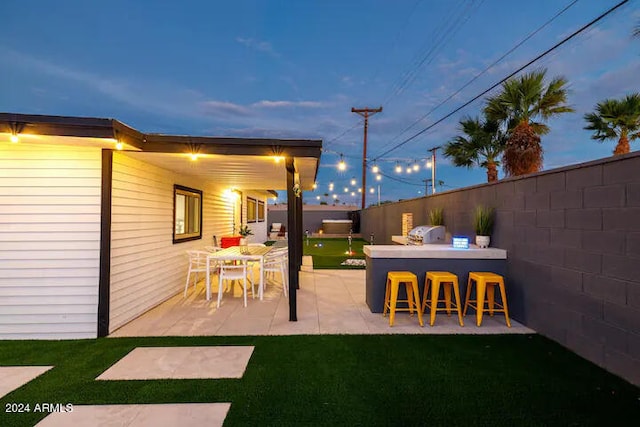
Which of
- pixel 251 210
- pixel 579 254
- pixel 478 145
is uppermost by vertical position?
pixel 478 145

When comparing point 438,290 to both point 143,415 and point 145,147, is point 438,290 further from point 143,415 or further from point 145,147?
point 145,147

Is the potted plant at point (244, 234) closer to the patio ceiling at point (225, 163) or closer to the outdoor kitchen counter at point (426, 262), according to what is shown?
the patio ceiling at point (225, 163)

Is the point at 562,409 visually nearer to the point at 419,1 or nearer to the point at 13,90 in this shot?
the point at 419,1

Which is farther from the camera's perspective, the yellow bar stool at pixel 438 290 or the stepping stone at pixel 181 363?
the yellow bar stool at pixel 438 290

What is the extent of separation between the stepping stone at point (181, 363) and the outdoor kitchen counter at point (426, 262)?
6.44 ft

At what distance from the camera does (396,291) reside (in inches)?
146

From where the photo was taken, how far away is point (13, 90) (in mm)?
31469

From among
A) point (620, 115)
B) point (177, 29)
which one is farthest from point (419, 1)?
point (177, 29)

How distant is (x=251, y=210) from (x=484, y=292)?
10.5 metres

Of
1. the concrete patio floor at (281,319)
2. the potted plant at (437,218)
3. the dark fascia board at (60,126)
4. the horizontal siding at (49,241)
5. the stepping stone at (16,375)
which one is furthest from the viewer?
the potted plant at (437,218)

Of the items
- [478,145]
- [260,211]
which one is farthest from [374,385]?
[260,211]

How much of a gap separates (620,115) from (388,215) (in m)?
7.04

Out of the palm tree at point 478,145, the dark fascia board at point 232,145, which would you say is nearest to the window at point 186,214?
the dark fascia board at point 232,145

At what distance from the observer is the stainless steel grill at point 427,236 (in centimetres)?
514
